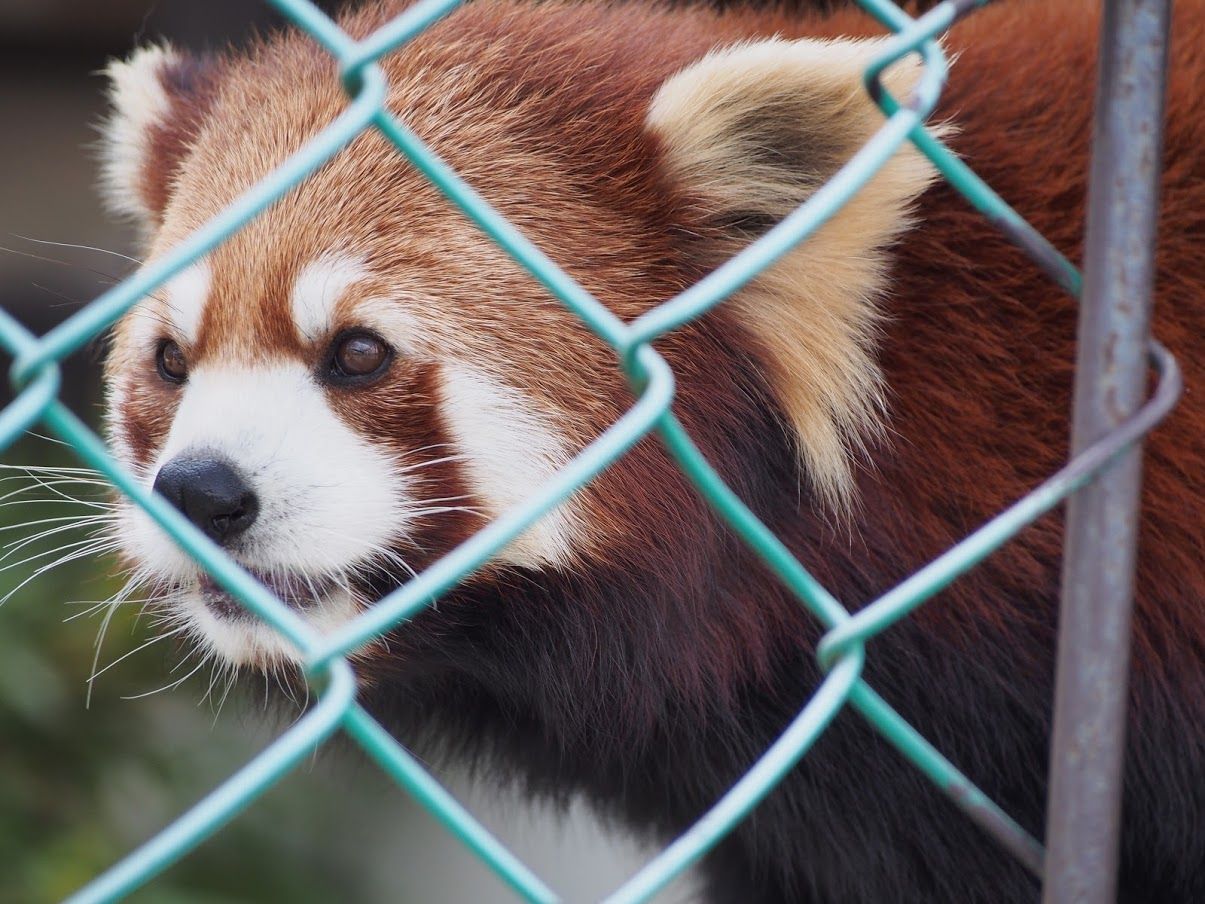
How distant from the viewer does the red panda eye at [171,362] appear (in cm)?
188

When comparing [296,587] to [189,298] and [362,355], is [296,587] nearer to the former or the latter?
[362,355]

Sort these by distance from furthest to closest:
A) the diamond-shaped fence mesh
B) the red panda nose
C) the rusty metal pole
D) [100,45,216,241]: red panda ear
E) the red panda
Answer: [100,45,216,241]: red panda ear, the red panda, the red panda nose, the rusty metal pole, the diamond-shaped fence mesh

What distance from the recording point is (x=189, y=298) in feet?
5.98

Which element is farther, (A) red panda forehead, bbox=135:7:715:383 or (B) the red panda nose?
(A) red panda forehead, bbox=135:7:715:383

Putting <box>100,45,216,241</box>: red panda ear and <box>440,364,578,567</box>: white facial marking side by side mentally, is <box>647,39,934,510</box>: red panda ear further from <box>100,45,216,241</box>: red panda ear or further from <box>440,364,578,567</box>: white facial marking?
<box>100,45,216,241</box>: red panda ear

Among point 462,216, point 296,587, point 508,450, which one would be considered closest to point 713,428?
point 508,450

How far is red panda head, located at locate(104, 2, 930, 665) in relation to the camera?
1633 mm

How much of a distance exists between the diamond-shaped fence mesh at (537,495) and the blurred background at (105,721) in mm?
1278

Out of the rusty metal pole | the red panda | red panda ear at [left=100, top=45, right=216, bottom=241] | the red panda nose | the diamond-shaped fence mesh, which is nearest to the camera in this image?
the diamond-shaped fence mesh

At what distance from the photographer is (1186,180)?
1771 millimetres

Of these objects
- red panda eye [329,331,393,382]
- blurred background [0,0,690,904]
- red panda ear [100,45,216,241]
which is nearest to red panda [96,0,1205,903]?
red panda eye [329,331,393,382]

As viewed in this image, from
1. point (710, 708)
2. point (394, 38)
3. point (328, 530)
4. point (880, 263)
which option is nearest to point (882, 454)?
point (880, 263)

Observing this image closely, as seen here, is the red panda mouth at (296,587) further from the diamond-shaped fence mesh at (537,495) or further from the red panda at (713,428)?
the diamond-shaped fence mesh at (537,495)

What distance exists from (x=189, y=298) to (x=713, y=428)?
2.36ft
